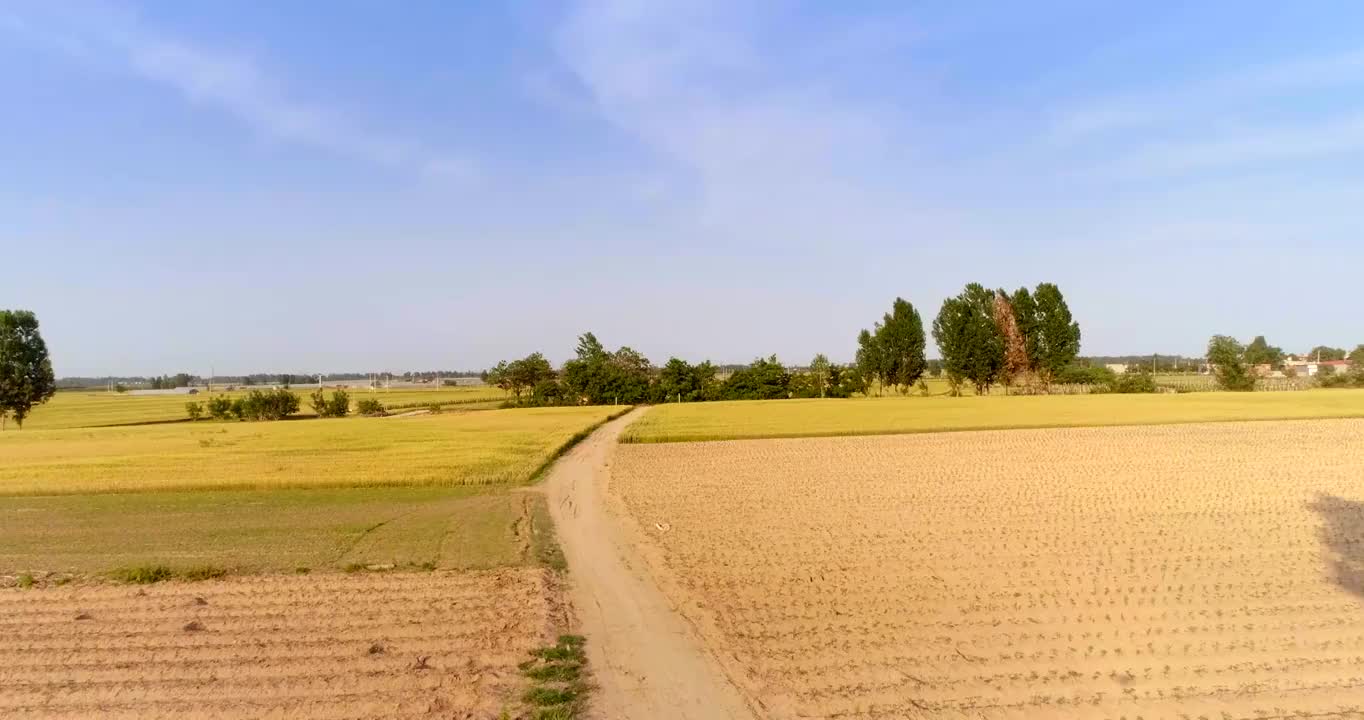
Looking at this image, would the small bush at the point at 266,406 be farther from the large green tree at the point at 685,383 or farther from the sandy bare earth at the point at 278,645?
the sandy bare earth at the point at 278,645

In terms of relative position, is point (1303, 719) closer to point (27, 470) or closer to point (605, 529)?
point (605, 529)

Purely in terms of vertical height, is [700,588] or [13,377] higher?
[13,377]

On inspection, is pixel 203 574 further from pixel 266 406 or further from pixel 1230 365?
pixel 1230 365

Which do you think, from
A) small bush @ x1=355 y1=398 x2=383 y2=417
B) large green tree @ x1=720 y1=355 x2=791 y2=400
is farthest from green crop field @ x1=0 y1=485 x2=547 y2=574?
large green tree @ x1=720 y1=355 x2=791 y2=400

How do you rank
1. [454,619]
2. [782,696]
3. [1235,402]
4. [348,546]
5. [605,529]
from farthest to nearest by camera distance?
1. [1235,402]
2. [605,529]
3. [348,546]
4. [454,619]
5. [782,696]

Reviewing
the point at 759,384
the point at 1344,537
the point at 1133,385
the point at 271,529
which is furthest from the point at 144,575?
the point at 1133,385

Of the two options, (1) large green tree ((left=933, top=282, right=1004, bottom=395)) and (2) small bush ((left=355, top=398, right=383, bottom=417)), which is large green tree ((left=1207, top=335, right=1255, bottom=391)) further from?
(2) small bush ((left=355, top=398, right=383, bottom=417))

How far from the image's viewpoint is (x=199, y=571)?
12266 millimetres

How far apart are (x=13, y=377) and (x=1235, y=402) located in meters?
92.6

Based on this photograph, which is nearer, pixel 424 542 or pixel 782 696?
pixel 782 696

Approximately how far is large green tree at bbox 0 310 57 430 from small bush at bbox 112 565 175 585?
64676 mm

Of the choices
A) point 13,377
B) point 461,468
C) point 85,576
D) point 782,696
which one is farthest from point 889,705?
point 13,377

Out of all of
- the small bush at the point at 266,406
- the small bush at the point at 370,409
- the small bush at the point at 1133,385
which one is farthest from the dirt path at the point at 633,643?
the small bush at the point at 1133,385

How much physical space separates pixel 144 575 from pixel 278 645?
16.9 feet
